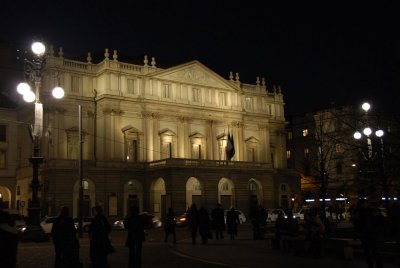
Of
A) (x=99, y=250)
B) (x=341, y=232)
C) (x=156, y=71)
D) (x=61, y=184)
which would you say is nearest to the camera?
(x=99, y=250)

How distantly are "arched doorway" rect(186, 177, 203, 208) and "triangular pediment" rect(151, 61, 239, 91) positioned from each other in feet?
42.1

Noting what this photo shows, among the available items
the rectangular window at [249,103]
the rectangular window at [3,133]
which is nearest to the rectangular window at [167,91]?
the rectangular window at [249,103]

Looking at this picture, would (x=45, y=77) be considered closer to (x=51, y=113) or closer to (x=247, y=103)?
(x=51, y=113)

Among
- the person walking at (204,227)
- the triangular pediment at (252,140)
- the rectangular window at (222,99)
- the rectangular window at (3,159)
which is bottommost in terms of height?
the person walking at (204,227)

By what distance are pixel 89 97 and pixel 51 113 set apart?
5.02 m

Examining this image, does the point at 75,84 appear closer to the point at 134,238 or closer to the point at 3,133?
the point at 3,133

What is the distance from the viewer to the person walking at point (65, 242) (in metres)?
15.4

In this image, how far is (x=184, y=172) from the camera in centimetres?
6162

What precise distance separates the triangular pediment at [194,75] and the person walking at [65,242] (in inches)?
2049

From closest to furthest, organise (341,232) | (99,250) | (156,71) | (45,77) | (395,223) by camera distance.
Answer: (99,250)
(395,223)
(341,232)
(45,77)
(156,71)

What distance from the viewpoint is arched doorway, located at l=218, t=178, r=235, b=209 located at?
221 ft

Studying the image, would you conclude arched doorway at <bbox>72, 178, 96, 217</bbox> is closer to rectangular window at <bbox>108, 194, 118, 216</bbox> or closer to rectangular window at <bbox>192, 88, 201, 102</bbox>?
rectangular window at <bbox>108, 194, 118, 216</bbox>

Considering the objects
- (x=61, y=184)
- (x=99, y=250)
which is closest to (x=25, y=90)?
(x=99, y=250)

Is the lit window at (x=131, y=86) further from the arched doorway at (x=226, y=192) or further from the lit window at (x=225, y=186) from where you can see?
the lit window at (x=225, y=186)
